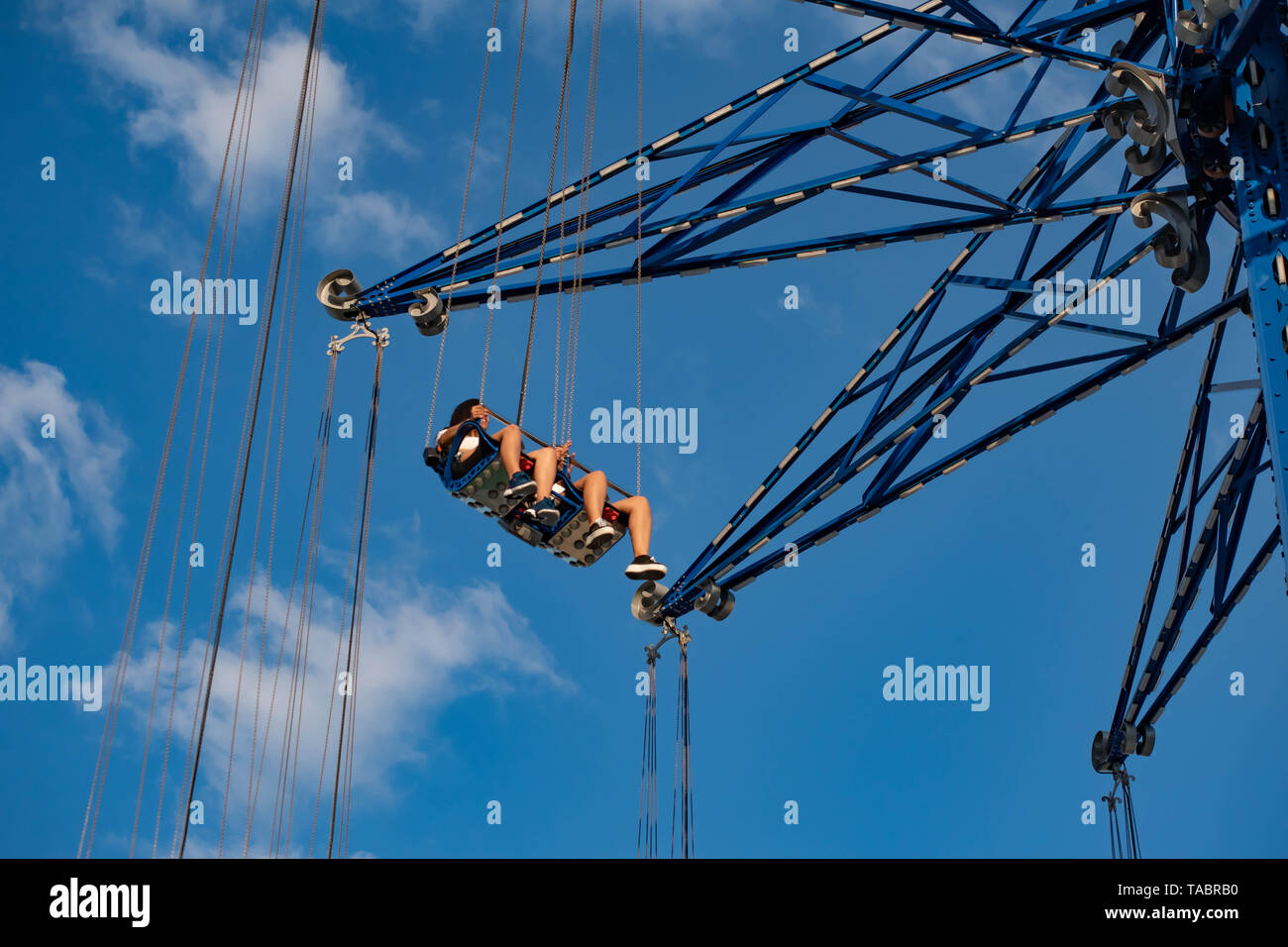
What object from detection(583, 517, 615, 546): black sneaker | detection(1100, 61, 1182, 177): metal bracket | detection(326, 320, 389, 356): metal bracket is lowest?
detection(583, 517, 615, 546): black sneaker

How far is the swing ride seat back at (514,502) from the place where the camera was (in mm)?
12461

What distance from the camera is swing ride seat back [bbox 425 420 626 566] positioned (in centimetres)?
1246

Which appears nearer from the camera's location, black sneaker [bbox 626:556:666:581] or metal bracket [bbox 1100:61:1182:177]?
metal bracket [bbox 1100:61:1182:177]

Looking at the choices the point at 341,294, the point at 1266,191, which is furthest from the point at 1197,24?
the point at 341,294

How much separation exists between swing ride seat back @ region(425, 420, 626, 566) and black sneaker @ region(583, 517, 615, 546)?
0.14 ft

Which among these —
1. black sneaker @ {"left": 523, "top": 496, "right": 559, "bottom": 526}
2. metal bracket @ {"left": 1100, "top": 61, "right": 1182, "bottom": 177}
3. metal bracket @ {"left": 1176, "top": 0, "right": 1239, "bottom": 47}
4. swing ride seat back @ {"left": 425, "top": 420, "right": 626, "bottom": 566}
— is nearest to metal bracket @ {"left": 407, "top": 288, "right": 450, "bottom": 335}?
swing ride seat back @ {"left": 425, "top": 420, "right": 626, "bottom": 566}

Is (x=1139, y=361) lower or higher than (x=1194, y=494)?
higher

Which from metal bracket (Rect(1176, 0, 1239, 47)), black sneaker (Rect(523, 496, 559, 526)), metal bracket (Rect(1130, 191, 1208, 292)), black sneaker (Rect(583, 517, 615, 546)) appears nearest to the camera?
metal bracket (Rect(1176, 0, 1239, 47))

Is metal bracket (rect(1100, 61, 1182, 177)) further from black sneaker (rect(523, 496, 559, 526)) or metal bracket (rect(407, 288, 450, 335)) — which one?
metal bracket (rect(407, 288, 450, 335))
